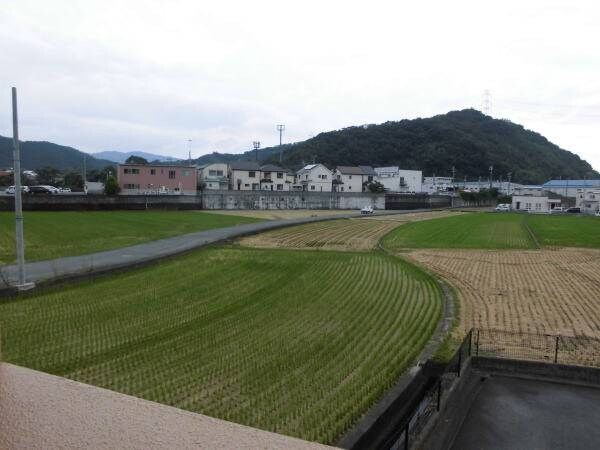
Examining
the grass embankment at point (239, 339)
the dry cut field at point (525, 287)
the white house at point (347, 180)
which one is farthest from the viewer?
the white house at point (347, 180)

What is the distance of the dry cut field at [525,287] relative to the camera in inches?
485

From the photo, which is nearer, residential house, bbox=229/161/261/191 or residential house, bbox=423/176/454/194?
residential house, bbox=229/161/261/191

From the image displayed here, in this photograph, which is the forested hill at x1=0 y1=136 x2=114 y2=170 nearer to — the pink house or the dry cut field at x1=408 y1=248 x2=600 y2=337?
the pink house

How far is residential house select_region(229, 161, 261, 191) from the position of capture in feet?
217

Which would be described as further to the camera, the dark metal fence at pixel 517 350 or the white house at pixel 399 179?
the white house at pixel 399 179

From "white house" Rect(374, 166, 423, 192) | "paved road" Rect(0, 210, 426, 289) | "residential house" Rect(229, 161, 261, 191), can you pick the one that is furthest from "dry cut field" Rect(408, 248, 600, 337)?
"white house" Rect(374, 166, 423, 192)

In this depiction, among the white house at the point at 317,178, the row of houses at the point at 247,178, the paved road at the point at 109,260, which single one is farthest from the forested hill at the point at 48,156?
the paved road at the point at 109,260

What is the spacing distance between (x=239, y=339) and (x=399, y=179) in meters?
82.3

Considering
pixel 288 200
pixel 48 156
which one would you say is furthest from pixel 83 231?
pixel 48 156

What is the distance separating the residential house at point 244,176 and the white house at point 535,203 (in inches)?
1680

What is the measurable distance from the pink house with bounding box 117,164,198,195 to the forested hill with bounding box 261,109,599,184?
51610mm

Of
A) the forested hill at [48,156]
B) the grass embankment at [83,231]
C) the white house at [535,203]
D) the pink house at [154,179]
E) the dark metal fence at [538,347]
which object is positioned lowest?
the dark metal fence at [538,347]

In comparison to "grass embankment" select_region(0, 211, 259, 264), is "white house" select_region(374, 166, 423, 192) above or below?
above

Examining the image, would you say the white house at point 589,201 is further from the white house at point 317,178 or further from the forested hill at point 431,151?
the forested hill at point 431,151
